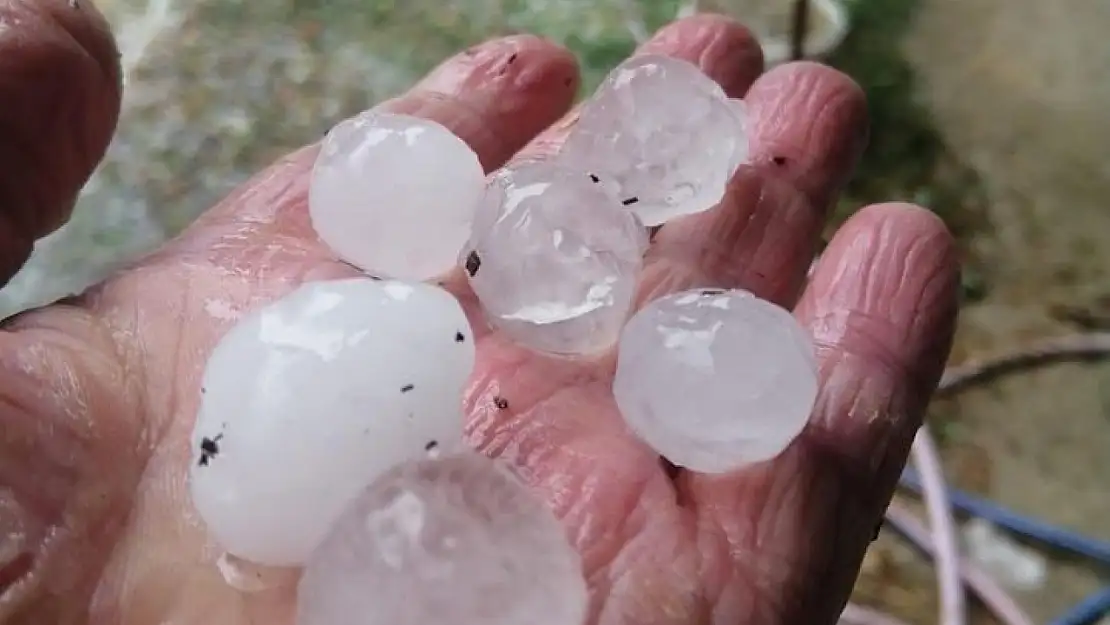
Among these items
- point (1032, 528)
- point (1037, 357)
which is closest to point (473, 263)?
point (1032, 528)

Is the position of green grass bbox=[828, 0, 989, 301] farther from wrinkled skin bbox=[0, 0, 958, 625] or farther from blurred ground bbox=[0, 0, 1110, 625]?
wrinkled skin bbox=[0, 0, 958, 625]

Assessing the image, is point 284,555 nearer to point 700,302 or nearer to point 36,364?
point 36,364

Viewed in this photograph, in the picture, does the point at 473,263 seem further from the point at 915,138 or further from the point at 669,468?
the point at 915,138

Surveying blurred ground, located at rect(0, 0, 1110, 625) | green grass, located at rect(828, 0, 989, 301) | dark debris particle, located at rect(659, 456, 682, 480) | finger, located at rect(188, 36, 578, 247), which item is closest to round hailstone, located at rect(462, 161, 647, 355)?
dark debris particle, located at rect(659, 456, 682, 480)

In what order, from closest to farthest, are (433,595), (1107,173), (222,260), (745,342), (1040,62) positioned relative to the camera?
1. (433,595)
2. (745,342)
3. (222,260)
4. (1107,173)
5. (1040,62)

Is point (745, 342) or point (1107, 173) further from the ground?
point (745, 342)

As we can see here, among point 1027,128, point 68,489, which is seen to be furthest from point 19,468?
point 1027,128

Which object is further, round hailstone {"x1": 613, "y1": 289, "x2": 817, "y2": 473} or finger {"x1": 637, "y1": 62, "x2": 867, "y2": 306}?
finger {"x1": 637, "y1": 62, "x2": 867, "y2": 306}
